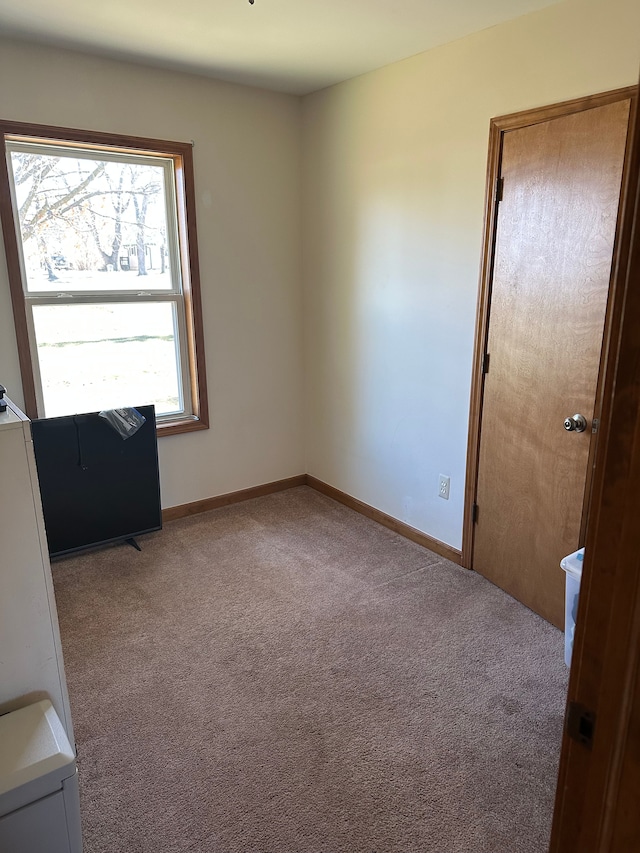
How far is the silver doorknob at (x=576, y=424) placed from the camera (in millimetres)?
2324

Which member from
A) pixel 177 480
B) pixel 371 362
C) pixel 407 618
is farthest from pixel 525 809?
pixel 177 480

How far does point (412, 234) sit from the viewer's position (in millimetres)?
3037

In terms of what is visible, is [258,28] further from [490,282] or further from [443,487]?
[443,487]

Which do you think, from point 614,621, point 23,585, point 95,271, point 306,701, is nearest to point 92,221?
point 95,271

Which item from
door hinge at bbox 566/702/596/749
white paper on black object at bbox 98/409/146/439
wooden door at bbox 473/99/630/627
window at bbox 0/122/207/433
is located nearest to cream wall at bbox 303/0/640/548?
wooden door at bbox 473/99/630/627

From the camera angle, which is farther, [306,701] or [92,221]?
[92,221]

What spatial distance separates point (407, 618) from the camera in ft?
8.62

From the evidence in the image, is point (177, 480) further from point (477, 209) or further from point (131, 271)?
point (477, 209)

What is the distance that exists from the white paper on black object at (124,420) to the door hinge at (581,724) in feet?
9.01

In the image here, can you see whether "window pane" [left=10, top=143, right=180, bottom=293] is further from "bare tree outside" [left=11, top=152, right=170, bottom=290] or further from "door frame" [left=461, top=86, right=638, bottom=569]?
"door frame" [left=461, top=86, right=638, bottom=569]

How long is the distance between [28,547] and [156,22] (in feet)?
7.49

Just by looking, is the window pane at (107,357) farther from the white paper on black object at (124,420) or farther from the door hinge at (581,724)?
the door hinge at (581,724)

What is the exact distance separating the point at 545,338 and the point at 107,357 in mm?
2389

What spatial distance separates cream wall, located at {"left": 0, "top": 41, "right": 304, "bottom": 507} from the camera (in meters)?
2.90
